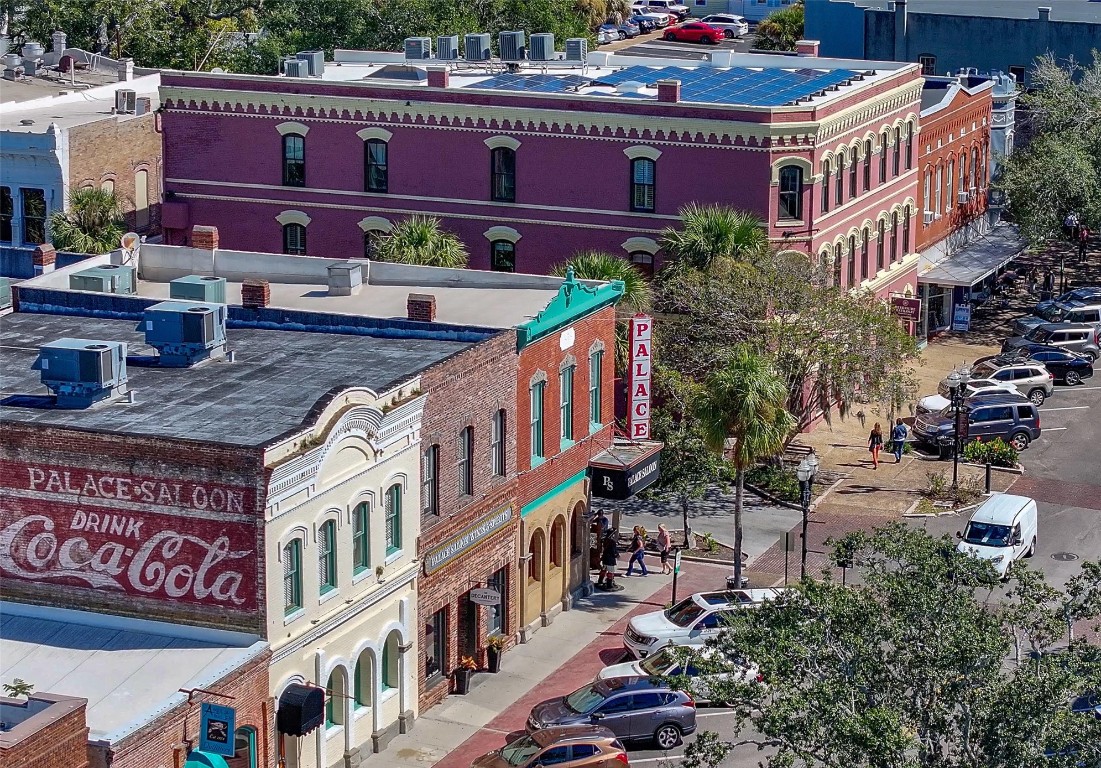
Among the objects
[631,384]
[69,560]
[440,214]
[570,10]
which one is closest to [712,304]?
[631,384]

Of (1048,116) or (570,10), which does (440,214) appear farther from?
(570,10)

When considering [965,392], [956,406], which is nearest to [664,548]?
[956,406]

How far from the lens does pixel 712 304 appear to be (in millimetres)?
59094

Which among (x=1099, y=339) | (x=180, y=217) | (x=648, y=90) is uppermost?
(x=648, y=90)

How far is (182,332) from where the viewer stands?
43844mm

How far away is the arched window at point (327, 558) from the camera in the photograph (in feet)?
130

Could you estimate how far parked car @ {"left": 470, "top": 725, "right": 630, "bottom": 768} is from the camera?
3975 cm

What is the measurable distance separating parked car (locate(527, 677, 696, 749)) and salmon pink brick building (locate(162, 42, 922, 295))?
24233mm

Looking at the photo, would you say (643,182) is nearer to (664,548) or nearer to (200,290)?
(664,548)

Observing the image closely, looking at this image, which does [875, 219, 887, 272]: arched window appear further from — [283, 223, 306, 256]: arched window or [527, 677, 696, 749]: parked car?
[527, 677, 696, 749]: parked car

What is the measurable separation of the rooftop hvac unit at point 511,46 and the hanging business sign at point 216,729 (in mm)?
46829

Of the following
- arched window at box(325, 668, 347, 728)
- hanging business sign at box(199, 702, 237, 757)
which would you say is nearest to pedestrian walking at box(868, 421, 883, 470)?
arched window at box(325, 668, 347, 728)

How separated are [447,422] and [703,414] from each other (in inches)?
326

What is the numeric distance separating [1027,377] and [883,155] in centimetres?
1004
